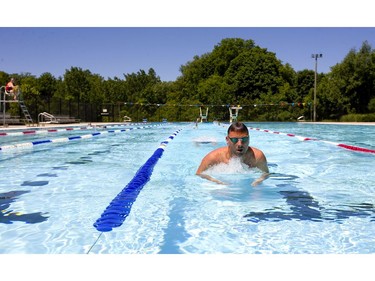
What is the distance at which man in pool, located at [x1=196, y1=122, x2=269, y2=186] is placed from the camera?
477cm

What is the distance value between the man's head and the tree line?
925 inches

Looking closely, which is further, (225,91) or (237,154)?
(225,91)

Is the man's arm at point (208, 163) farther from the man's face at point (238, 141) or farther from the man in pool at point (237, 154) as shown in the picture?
the man's face at point (238, 141)

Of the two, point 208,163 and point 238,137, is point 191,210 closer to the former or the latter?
point 238,137

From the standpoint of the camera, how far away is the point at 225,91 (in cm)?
4878

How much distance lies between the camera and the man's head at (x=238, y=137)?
471cm

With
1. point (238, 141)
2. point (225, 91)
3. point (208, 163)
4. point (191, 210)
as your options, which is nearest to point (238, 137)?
point (238, 141)

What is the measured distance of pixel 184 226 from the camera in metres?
3.42

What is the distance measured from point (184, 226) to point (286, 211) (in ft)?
3.49

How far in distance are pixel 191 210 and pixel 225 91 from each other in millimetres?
45390
